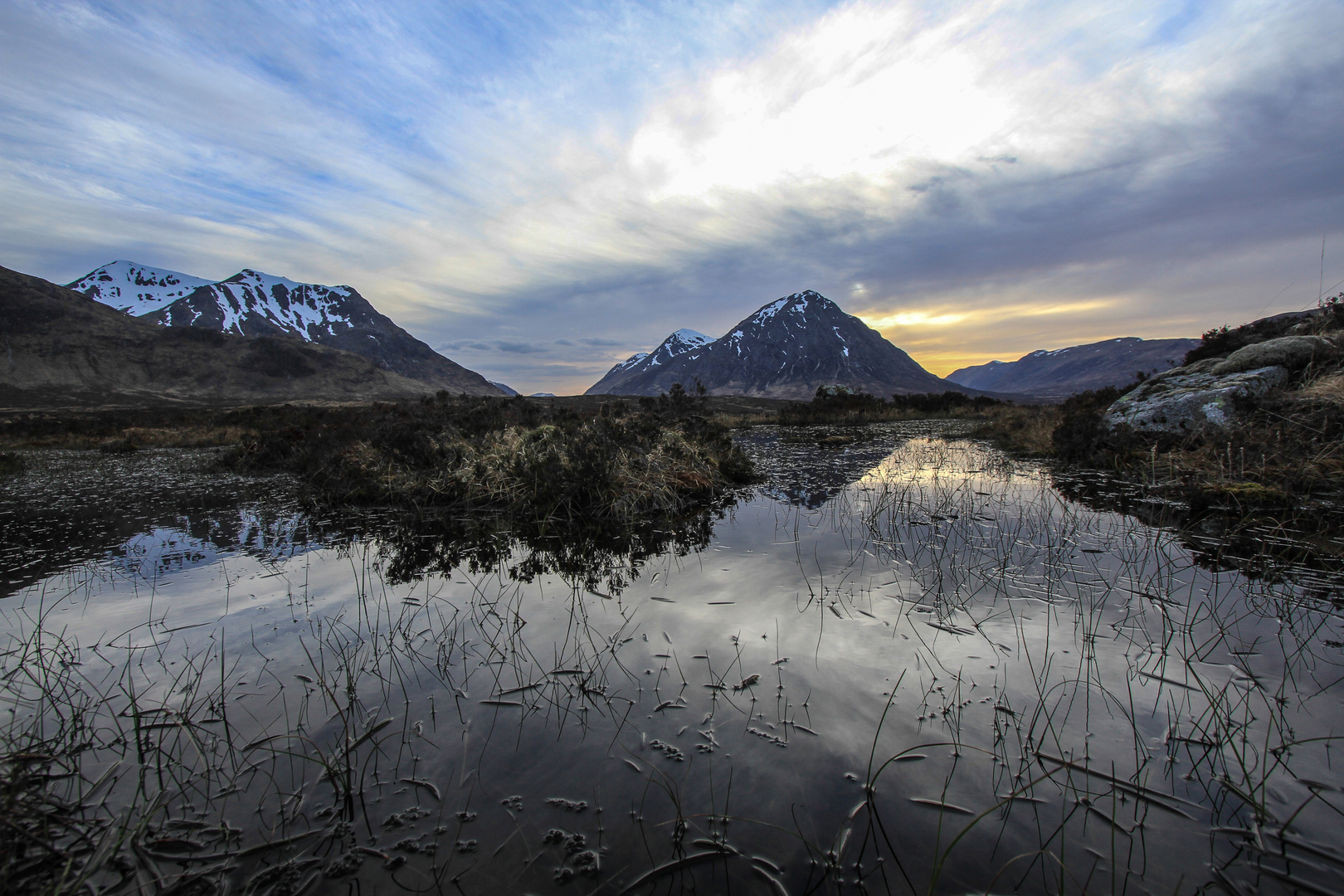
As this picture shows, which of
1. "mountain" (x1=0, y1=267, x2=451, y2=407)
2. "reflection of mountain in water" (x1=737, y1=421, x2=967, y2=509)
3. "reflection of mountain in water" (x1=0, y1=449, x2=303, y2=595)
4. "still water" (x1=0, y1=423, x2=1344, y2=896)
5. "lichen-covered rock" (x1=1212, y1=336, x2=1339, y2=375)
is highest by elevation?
"mountain" (x1=0, y1=267, x2=451, y2=407)

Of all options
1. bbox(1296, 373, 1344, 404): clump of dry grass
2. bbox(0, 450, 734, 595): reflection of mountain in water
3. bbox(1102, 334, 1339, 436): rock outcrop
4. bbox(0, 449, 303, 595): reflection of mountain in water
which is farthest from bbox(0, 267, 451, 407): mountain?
bbox(1296, 373, 1344, 404): clump of dry grass

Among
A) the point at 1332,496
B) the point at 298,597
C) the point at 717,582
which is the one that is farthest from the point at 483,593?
the point at 1332,496

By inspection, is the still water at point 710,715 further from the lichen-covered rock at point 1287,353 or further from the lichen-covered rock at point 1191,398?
the lichen-covered rock at point 1287,353

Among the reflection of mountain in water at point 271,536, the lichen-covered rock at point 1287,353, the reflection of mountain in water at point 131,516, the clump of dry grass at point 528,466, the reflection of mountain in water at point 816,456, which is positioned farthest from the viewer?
the reflection of mountain in water at point 816,456

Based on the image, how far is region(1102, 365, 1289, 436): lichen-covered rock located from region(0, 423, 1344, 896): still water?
287 inches

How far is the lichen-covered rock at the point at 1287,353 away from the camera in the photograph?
36.9 feet

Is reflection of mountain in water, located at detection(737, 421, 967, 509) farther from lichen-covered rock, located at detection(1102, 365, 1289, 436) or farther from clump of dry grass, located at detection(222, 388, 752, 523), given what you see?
lichen-covered rock, located at detection(1102, 365, 1289, 436)

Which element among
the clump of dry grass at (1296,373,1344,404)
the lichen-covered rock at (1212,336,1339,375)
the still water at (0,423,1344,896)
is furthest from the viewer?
the lichen-covered rock at (1212,336,1339,375)

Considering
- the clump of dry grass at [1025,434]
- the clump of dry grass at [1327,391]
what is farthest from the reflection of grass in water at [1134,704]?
the clump of dry grass at [1025,434]

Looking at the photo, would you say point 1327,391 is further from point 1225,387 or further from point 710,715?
point 710,715

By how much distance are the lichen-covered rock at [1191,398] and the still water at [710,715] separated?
730 cm

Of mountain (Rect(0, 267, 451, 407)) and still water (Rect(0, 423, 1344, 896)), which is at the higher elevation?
mountain (Rect(0, 267, 451, 407))

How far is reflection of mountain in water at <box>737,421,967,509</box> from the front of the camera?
459 inches

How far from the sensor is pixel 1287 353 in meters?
11.7
